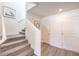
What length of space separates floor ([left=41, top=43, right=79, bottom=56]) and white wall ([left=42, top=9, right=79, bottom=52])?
67 millimetres

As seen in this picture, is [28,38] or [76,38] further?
[28,38]

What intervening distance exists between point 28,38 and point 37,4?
31.4 inches

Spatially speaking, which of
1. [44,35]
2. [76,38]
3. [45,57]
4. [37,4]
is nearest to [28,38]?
[44,35]

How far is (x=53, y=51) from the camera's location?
1670mm

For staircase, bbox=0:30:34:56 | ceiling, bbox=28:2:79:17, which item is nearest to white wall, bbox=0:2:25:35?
staircase, bbox=0:30:34:56

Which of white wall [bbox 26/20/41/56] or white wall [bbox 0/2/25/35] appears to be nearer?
white wall [bbox 0/2/25/35]

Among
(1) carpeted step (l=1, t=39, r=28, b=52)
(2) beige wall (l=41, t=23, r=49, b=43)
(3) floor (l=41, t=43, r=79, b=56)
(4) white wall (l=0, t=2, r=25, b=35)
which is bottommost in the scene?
(3) floor (l=41, t=43, r=79, b=56)

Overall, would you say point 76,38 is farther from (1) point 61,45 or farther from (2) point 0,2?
(2) point 0,2

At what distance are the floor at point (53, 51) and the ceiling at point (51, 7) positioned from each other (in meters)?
0.57

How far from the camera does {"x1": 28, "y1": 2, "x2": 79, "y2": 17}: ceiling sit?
1.56 m

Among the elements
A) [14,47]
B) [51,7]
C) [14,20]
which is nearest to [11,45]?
[14,47]

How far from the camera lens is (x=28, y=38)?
2088 mm

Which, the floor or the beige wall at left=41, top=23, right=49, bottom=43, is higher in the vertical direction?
the beige wall at left=41, top=23, right=49, bottom=43

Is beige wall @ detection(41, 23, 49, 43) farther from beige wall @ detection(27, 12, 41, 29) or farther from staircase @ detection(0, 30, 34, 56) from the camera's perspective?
staircase @ detection(0, 30, 34, 56)
